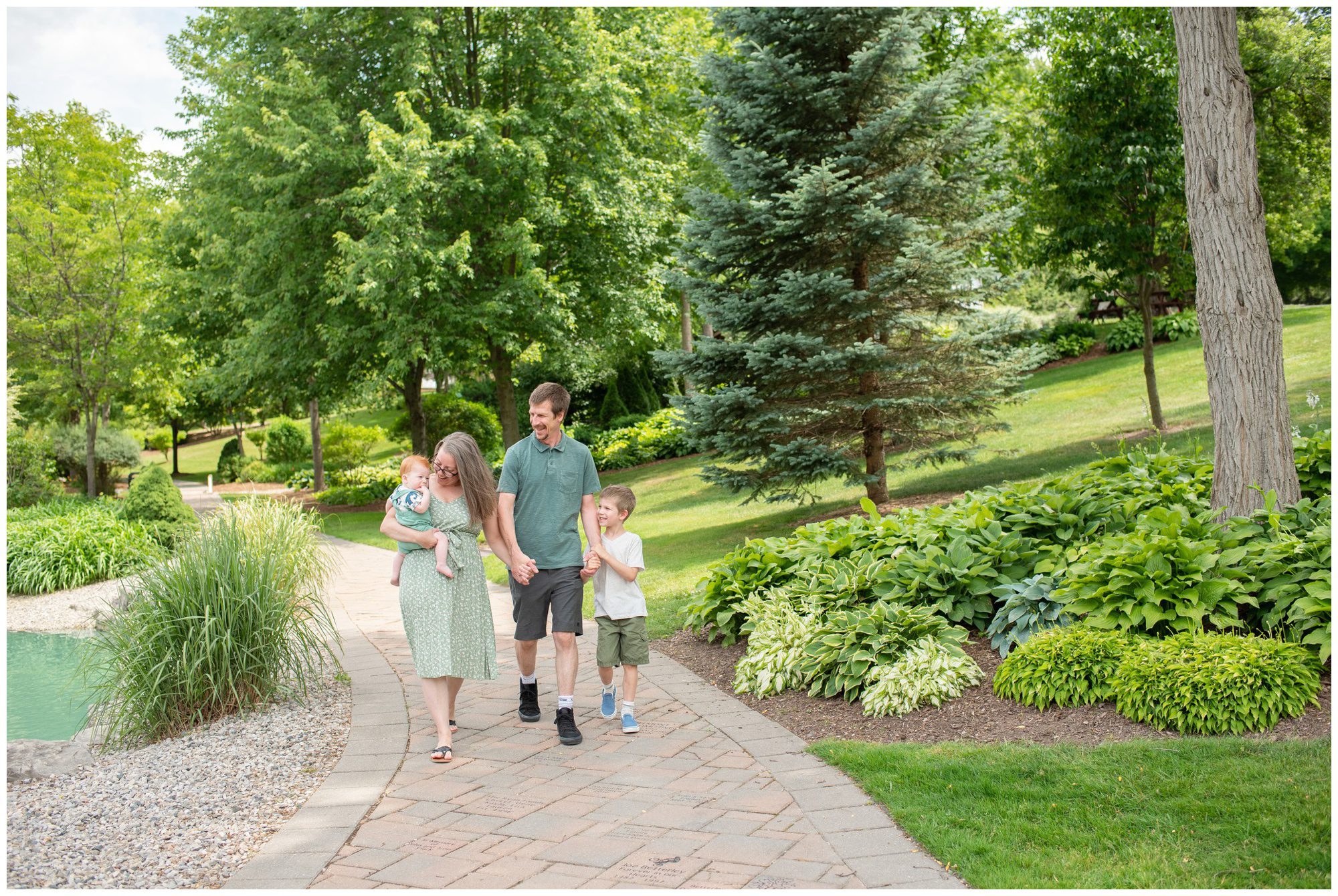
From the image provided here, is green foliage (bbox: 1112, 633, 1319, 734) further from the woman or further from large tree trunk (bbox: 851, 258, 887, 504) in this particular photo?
large tree trunk (bbox: 851, 258, 887, 504)

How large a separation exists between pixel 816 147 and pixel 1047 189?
4746 mm

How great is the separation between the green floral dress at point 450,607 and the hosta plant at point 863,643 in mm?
1882

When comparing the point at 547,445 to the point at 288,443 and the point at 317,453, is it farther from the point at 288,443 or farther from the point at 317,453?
the point at 288,443

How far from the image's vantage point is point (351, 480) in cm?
2555

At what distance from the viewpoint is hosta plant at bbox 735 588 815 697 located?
227 inches

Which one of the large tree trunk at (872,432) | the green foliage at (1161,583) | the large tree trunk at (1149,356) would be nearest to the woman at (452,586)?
the green foliage at (1161,583)

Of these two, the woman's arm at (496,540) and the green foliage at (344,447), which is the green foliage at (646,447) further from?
the woman's arm at (496,540)

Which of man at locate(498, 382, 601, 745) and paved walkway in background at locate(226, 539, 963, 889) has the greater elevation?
man at locate(498, 382, 601, 745)

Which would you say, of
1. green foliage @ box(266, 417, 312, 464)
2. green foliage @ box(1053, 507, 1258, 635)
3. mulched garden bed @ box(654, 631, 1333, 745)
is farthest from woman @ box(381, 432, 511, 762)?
green foliage @ box(266, 417, 312, 464)

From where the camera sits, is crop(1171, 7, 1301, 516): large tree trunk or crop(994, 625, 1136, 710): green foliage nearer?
crop(994, 625, 1136, 710): green foliage

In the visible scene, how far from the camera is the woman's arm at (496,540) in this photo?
516cm

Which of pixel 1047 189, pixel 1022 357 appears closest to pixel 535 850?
pixel 1022 357

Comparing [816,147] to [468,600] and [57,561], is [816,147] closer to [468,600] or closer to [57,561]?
[468,600]

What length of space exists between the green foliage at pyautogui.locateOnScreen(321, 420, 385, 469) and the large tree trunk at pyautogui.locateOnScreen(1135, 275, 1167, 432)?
70.1 ft
